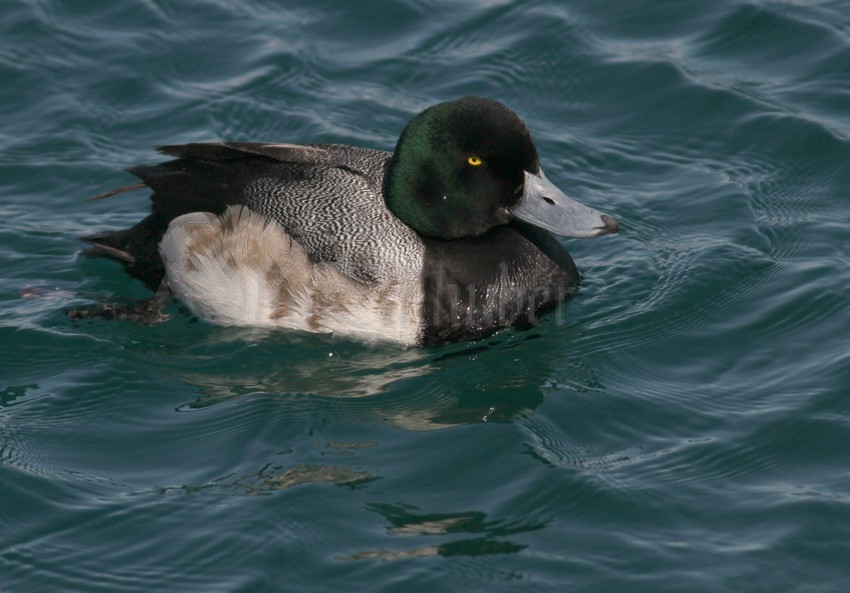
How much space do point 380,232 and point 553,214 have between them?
38.3 inches

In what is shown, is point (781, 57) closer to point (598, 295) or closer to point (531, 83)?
point (531, 83)

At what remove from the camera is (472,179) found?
7312 millimetres

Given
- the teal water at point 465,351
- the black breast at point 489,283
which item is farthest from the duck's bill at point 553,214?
the teal water at point 465,351

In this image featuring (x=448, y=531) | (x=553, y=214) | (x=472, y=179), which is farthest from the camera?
(x=553, y=214)

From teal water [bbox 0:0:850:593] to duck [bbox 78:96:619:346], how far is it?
0.18m

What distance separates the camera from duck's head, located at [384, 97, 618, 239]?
23.6 ft

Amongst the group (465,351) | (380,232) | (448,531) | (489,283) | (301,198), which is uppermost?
(301,198)

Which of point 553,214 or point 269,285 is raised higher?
point 553,214

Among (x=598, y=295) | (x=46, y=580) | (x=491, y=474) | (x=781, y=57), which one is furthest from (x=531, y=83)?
(x=46, y=580)

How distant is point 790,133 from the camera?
9.32m

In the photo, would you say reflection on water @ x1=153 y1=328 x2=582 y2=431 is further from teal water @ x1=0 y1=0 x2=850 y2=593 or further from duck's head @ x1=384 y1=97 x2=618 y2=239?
duck's head @ x1=384 y1=97 x2=618 y2=239

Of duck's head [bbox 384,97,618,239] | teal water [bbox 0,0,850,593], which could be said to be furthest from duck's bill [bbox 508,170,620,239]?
teal water [bbox 0,0,850,593]

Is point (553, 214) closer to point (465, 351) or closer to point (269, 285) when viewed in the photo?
point (465, 351)

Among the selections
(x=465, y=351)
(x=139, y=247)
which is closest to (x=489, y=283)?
(x=465, y=351)
